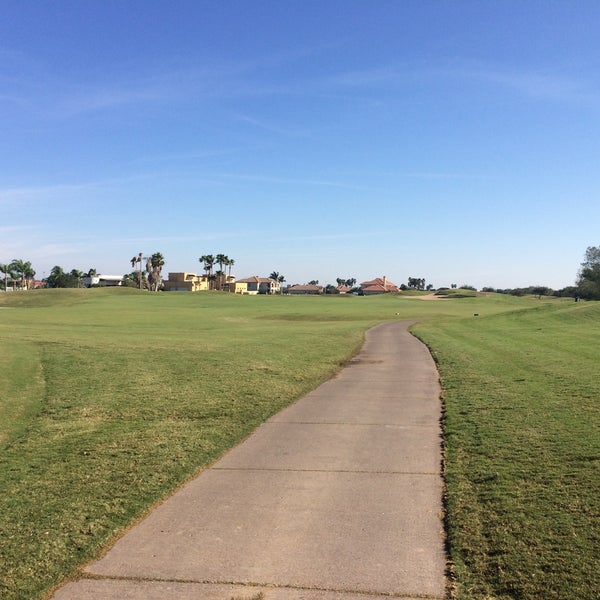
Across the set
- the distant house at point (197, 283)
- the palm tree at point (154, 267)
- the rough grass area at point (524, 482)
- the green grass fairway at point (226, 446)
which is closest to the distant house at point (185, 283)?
the distant house at point (197, 283)

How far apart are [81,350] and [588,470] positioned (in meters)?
18.6

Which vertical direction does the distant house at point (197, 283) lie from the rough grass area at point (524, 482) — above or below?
above

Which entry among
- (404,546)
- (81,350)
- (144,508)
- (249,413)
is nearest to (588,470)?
(404,546)

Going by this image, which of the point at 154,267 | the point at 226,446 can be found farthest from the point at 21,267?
the point at 226,446

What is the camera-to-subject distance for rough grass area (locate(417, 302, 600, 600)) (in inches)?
191

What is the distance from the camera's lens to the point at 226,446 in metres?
9.36

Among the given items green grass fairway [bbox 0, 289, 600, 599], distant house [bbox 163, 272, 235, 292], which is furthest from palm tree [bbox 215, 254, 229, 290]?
green grass fairway [bbox 0, 289, 600, 599]

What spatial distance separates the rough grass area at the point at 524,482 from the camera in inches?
191

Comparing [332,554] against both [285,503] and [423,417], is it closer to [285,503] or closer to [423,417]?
[285,503]

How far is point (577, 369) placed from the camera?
677 inches

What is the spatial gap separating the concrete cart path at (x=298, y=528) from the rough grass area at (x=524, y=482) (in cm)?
34

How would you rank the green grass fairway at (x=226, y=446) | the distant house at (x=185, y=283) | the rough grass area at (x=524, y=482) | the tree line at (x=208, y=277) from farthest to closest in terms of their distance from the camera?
the distant house at (x=185, y=283) → the tree line at (x=208, y=277) → the green grass fairway at (x=226, y=446) → the rough grass area at (x=524, y=482)

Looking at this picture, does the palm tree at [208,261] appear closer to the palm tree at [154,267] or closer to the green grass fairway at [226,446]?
the palm tree at [154,267]

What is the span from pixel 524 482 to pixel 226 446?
178 inches
